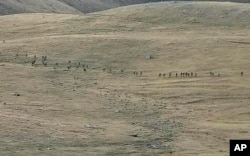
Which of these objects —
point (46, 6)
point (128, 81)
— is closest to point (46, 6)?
point (46, 6)

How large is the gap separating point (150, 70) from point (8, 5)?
53778 mm

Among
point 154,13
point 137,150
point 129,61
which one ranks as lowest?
point 137,150

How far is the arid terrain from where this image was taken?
22453 mm

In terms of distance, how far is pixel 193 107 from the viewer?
30875mm

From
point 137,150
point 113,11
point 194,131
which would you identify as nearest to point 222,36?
point 113,11

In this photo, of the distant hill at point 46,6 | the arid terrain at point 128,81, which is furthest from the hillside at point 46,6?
the arid terrain at point 128,81

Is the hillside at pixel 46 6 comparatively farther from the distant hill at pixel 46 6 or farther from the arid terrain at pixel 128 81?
the arid terrain at pixel 128 81

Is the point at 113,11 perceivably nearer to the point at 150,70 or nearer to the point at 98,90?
the point at 150,70

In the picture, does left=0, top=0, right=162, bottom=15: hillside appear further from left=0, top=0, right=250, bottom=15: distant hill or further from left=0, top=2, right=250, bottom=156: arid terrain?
left=0, top=2, right=250, bottom=156: arid terrain

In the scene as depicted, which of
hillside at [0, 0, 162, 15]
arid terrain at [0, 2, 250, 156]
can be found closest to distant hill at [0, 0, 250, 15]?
hillside at [0, 0, 162, 15]

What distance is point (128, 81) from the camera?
38.0 meters

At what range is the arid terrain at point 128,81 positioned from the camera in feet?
73.7

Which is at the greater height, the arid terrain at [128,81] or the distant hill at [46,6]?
the distant hill at [46,6]

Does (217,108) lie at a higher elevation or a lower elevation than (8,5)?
lower
